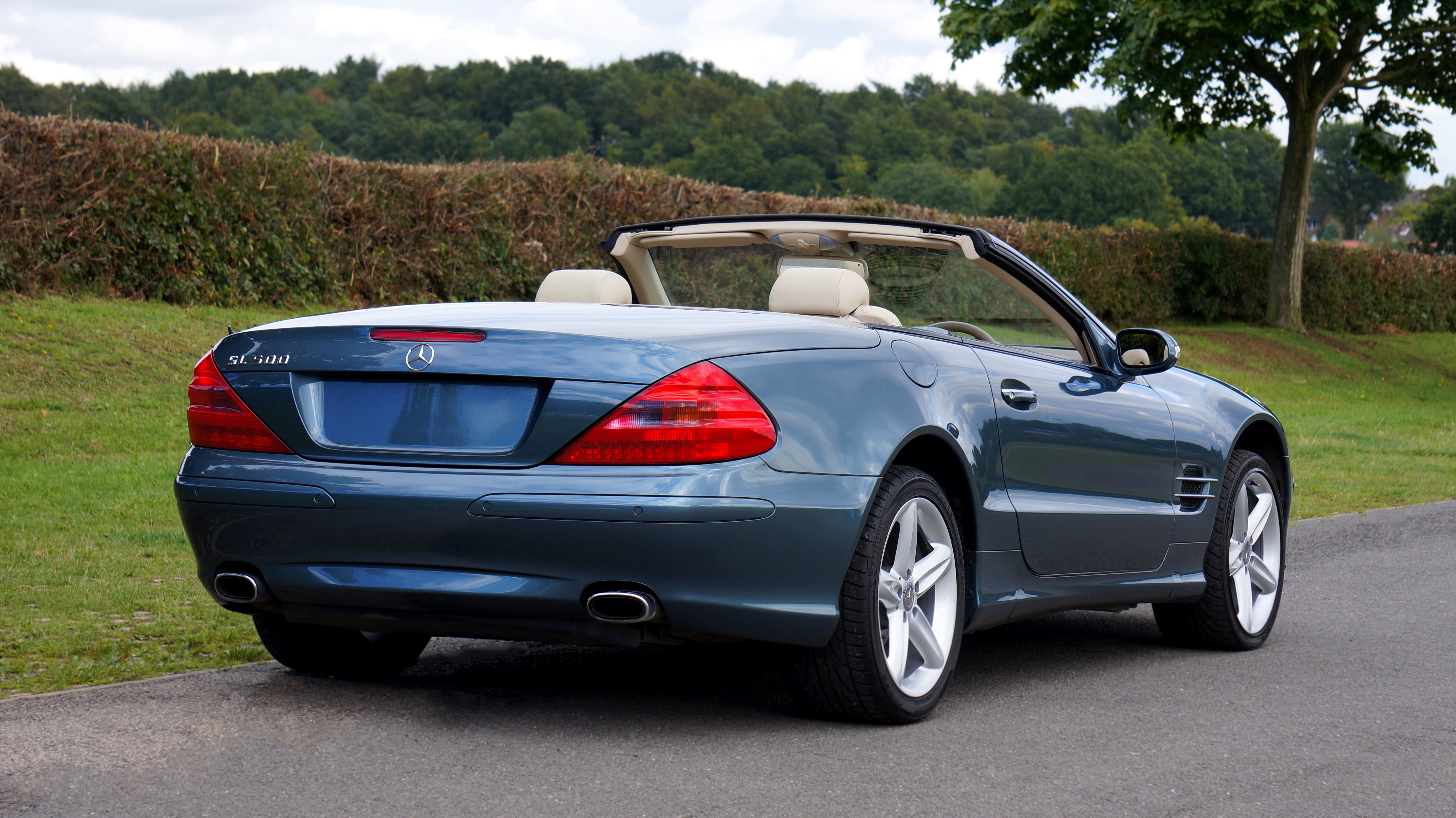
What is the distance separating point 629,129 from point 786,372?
11161 cm

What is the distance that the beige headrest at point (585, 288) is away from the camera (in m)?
4.95

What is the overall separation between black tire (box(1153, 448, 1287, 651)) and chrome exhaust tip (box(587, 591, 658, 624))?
272cm

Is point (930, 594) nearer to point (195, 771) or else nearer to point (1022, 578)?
point (1022, 578)

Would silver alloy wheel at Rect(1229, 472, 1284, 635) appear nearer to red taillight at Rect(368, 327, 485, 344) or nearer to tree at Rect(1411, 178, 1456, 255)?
red taillight at Rect(368, 327, 485, 344)

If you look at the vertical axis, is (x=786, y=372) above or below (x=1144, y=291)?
above

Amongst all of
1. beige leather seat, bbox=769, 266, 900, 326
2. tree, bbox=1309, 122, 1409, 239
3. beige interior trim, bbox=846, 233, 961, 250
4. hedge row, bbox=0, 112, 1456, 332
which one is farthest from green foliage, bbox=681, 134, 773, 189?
beige leather seat, bbox=769, 266, 900, 326

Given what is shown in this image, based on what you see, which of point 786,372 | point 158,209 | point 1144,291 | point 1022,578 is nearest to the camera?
point 786,372

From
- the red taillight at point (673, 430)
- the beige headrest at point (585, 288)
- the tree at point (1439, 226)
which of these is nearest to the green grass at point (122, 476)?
the beige headrest at point (585, 288)

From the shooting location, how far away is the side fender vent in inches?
216

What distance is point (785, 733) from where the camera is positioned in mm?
4082

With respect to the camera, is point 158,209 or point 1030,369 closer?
point 1030,369

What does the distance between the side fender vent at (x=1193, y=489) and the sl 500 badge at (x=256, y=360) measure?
318 cm

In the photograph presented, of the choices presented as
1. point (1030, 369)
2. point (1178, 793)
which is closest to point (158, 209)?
point (1030, 369)

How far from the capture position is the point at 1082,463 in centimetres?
→ 494
